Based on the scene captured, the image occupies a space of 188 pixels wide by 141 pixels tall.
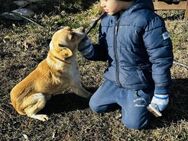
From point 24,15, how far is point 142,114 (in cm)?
329

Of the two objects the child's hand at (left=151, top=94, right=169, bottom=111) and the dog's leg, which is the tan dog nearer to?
the dog's leg

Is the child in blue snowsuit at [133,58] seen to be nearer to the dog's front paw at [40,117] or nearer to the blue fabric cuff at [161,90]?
the blue fabric cuff at [161,90]

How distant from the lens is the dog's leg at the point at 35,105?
5016 mm

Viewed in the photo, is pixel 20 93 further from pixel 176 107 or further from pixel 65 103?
pixel 176 107

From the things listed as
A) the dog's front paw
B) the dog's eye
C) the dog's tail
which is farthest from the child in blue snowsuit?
the dog's tail

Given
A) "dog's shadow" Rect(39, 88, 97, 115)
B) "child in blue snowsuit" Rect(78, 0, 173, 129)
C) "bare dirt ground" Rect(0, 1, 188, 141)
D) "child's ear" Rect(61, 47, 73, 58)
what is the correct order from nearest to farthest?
"child in blue snowsuit" Rect(78, 0, 173, 129), "child's ear" Rect(61, 47, 73, 58), "bare dirt ground" Rect(0, 1, 188, 141), "dog's shadow" Rect(39, 88, 97, 115)

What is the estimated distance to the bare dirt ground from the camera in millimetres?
4930

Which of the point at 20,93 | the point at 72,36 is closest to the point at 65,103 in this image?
the point at 20,93

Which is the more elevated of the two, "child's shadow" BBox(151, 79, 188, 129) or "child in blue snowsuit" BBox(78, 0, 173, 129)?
"child in blue snowsuit" BBox(78, 0, 173, 129)

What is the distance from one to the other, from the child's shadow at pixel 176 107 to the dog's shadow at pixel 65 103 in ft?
2.95

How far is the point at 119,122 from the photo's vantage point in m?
5.09

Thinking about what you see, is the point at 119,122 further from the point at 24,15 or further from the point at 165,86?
the point at 24,15

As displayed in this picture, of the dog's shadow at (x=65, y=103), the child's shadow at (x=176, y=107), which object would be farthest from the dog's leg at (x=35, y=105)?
the child's shadow at (x=176, y=107)

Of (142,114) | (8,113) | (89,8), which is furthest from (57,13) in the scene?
(142,114)
